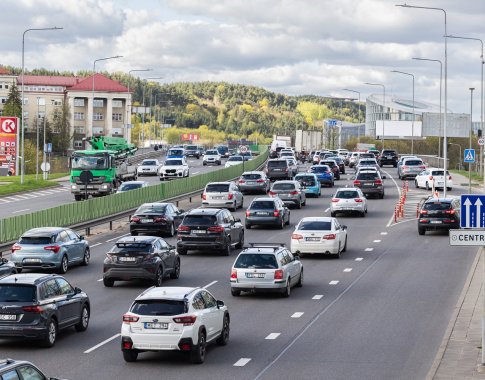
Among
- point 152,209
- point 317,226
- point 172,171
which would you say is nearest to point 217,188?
point 152,209

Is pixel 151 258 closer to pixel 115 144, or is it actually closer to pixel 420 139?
pixel 115 144

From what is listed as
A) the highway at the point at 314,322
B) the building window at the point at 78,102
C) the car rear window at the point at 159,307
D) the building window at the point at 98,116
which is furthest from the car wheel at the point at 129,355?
the building window at the point at 78,102

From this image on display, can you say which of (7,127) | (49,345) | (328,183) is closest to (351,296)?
(49,345)

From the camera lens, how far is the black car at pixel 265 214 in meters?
46.8

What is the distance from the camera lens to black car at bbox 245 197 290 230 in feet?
154

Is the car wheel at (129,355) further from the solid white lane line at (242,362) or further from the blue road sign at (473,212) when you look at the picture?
the blue road sign at (473,212)

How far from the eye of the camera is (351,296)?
2981 centimetres

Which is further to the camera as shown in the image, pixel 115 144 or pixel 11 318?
pixel 115 144

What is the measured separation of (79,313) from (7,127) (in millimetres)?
67747

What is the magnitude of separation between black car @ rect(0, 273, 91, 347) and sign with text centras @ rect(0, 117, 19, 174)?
220 ft

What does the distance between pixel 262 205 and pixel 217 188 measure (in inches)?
334

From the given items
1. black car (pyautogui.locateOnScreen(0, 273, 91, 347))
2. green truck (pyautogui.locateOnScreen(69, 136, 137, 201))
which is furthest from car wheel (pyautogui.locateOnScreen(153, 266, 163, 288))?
green truck (pyautogui.locateOnScreen(69, 136, 137, 201))

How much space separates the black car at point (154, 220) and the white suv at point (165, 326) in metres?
22.5

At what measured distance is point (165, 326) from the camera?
1998 cm
